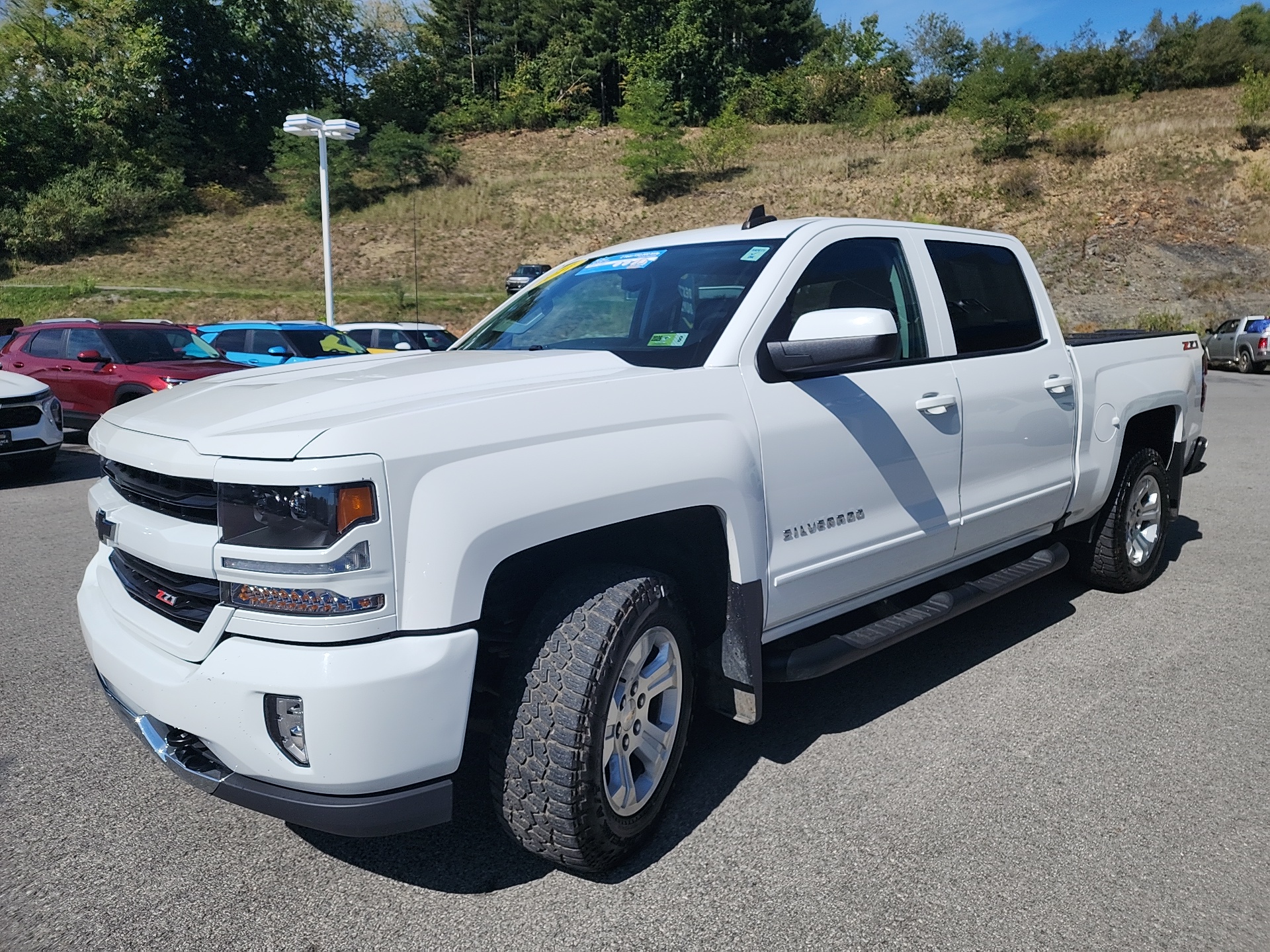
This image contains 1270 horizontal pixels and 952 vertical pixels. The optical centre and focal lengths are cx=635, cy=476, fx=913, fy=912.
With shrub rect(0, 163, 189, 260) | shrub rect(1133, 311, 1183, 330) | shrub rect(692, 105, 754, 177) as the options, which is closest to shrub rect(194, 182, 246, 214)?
shrub rect(0, 163, 189, 260)

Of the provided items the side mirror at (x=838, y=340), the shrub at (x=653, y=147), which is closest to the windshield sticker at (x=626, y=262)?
the side mirror at (x=838, y=340)

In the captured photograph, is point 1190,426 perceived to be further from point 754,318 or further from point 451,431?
point 451,431

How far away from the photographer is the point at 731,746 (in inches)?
137

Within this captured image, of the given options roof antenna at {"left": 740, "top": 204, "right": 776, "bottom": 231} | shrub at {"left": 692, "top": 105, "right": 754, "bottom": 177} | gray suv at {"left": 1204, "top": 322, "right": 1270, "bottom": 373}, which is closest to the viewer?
roof antenna at {"left": 740, "top": 204, "right": 776, "bottom": 231}

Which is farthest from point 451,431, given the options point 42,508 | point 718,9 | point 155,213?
point 718,9

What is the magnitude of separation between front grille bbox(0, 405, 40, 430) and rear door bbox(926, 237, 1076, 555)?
30.3 ft

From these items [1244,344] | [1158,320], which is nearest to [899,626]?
[1244,344]

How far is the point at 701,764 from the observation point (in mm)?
3342

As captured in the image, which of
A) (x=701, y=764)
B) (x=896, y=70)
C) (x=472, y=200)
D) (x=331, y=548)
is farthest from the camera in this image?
(x=896, y=70)

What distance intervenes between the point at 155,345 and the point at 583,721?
38.0 ft

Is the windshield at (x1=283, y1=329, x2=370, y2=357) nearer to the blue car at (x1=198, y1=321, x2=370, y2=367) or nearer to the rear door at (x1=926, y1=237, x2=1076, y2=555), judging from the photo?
the blue car at (x1=198, y1=321, x2=370, y2=367)

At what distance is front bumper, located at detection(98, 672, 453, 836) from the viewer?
2.21 m

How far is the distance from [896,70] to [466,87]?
122 feet

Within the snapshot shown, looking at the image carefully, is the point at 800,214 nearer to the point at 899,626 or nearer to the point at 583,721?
the point at 899,626
